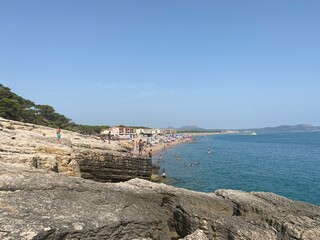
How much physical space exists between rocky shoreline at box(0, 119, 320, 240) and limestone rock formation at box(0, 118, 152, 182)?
0.10m

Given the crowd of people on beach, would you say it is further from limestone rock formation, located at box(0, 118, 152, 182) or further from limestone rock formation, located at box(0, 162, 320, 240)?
limestone rock formation, located at box(0, 162, 320, 240)

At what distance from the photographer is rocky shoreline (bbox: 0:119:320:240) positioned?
8.00 m

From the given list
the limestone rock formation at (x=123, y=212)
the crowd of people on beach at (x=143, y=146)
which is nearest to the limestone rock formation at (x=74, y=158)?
the crowd of people on beach at (x=143, y=146)

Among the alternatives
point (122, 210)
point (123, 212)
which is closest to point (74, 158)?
point (122, 210)

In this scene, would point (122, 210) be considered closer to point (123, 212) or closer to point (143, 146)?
point (123, 212)

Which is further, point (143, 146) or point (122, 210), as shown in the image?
point (143, 146)

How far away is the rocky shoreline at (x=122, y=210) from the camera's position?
26.2ft

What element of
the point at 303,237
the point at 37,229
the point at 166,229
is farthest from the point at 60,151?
the point at 303,237

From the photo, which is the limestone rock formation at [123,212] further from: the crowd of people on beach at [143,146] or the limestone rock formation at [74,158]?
the crowd of people on beach at [143,146]

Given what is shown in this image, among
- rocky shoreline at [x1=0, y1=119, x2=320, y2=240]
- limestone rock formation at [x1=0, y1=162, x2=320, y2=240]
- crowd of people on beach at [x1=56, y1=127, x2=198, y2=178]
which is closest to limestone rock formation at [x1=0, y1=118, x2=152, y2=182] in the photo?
rocky shoreline at [x1=0, y1=119, x2=320, y2=240]

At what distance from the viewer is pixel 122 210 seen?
9.84 metres

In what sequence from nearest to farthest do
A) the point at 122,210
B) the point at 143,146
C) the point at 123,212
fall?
1. the point at 123,212
2. the point at 122,210
3. the point at 143,146

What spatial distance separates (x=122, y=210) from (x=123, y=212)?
12 centimetres

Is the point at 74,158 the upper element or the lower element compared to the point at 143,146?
upper
